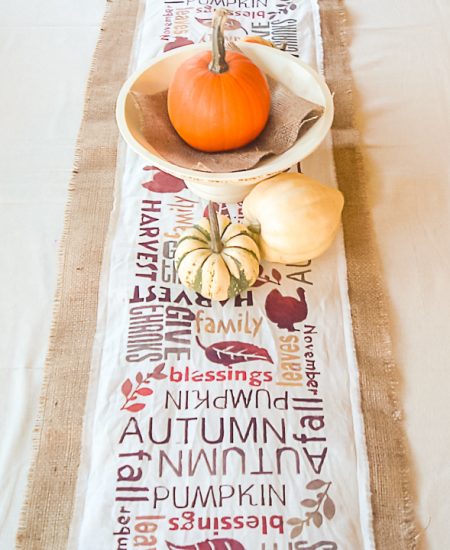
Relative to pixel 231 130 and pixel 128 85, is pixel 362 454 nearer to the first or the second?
pixel 231 130

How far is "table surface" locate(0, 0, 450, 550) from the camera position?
0.63 meters

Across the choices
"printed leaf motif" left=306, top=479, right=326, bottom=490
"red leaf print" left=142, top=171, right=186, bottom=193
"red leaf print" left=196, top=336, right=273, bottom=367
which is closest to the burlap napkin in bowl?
"red leaf print" left=142, top=171, right=186, bottom=193

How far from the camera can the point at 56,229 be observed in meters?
0.80

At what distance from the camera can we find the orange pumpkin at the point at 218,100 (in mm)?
667

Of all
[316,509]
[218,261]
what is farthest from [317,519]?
[218,261]

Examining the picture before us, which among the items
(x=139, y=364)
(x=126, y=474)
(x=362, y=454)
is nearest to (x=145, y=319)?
(x=139, y=364)

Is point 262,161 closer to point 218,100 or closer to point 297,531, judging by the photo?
point 218,100

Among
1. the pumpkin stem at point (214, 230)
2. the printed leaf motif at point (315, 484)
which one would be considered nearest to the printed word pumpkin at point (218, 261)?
the pumpkin stem at point (214, 230)

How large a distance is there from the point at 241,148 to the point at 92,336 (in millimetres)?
303

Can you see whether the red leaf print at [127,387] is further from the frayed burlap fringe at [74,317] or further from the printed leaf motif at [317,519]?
the printed leaf motif at [317,519]

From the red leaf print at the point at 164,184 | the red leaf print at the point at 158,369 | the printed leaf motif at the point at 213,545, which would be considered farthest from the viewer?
the red leaf print at the point at 164,184

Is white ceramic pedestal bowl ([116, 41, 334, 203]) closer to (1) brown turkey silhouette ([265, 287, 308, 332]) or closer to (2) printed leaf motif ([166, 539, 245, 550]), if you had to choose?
(1) brown turkey silhouette ([265, 287, 308, 332])

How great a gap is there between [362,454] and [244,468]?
0.13m

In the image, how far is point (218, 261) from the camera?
68cm
